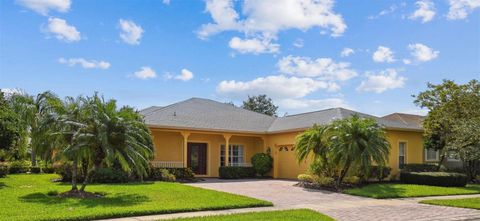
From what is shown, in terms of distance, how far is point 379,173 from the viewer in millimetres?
20750

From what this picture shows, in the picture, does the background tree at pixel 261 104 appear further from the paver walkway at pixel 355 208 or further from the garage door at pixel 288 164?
the paver walkway at pixel 355 208

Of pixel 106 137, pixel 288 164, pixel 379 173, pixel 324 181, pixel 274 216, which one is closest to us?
pixel 274 216

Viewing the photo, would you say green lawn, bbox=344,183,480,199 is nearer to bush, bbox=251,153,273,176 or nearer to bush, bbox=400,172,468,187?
bush, bbox=400,172,468,187

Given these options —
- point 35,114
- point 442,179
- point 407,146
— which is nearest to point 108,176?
point 35,114

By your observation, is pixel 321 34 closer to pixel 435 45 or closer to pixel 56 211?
pixel 435 45

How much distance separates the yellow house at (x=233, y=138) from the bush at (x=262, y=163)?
41 centimetres

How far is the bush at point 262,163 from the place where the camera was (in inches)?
968

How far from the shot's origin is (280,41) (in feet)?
57.8

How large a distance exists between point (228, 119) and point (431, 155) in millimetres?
11768

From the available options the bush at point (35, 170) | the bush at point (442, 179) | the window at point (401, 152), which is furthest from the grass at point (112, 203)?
the window at point (401, 152)

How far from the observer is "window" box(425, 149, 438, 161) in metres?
25.0

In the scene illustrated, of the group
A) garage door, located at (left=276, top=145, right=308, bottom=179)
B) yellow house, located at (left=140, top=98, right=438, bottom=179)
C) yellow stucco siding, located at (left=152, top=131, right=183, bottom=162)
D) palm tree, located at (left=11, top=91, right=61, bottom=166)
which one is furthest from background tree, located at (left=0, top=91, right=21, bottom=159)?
garage door, located at (left=276, top=145, right=308, bottom=179)

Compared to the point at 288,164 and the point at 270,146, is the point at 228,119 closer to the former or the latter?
the point at 270,146

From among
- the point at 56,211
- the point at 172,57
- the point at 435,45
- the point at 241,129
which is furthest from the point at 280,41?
the point at 56,211
